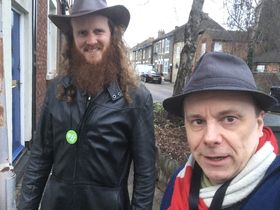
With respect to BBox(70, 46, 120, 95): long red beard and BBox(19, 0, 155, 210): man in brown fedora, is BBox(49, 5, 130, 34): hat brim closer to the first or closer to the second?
BBox(19, 0, 155, 210): man in brown fedora

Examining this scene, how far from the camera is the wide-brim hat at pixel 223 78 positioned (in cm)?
134

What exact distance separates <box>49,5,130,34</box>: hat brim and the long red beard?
18 cm

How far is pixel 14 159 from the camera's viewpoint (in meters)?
5.55

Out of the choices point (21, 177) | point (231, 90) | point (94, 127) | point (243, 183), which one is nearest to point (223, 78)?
point (231, 90)

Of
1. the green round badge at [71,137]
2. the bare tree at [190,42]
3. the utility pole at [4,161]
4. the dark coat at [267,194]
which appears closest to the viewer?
the dark coat at [267,194]

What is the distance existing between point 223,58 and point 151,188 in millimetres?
1090

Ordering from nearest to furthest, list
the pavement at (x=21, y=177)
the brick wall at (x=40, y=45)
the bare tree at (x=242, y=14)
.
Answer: the pavement at (x=21, y=177) → the brick wall at (x=40, y=45) → the bare tree at (x=242, y=14)

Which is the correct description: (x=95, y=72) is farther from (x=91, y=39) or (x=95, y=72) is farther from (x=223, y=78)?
(x=223, y=78)

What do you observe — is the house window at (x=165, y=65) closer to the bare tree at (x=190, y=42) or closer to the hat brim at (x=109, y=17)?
the bare tree at (x=190, y=42)

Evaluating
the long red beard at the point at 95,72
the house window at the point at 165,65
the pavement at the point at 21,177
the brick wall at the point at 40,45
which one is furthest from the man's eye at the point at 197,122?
the house window at the point at 165,65

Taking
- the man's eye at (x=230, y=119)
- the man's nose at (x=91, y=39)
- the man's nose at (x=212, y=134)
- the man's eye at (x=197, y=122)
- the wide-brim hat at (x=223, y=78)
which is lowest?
the man's nose at (x=212, y=134)

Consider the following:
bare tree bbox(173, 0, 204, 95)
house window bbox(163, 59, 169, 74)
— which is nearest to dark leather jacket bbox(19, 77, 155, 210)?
bare tree bbox(173, 0, 204, 95)

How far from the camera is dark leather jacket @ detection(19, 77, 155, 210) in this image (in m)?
2.11

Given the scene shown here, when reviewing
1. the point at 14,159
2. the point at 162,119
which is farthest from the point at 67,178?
the point at 162,119
